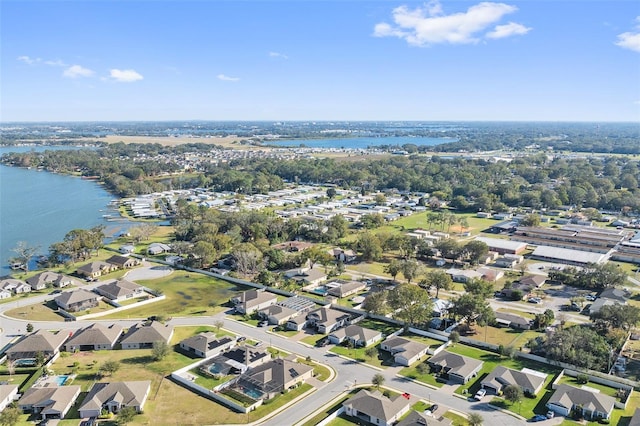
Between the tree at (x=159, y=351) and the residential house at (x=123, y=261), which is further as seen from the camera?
the residential house at (x=123, y=261)

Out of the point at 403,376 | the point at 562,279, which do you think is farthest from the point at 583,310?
Answer: the point at 403,376

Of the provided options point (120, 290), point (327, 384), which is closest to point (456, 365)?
point (327, 384)

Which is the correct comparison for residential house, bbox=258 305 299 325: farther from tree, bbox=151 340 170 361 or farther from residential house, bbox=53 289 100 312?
residential house, bbox=53 289 100 312

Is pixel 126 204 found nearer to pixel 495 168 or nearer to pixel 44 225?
pixel 44 225

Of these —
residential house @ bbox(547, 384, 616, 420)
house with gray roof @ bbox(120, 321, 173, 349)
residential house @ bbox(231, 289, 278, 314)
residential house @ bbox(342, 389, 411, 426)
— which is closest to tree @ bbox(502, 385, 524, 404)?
residential house @ bbox(547, 384, 616, 420)

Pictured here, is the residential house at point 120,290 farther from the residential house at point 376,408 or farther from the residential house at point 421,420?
the residential house at point 421,420

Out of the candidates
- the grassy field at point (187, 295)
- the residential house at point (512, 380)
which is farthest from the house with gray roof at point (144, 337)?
the residential house at point (512, 380)
